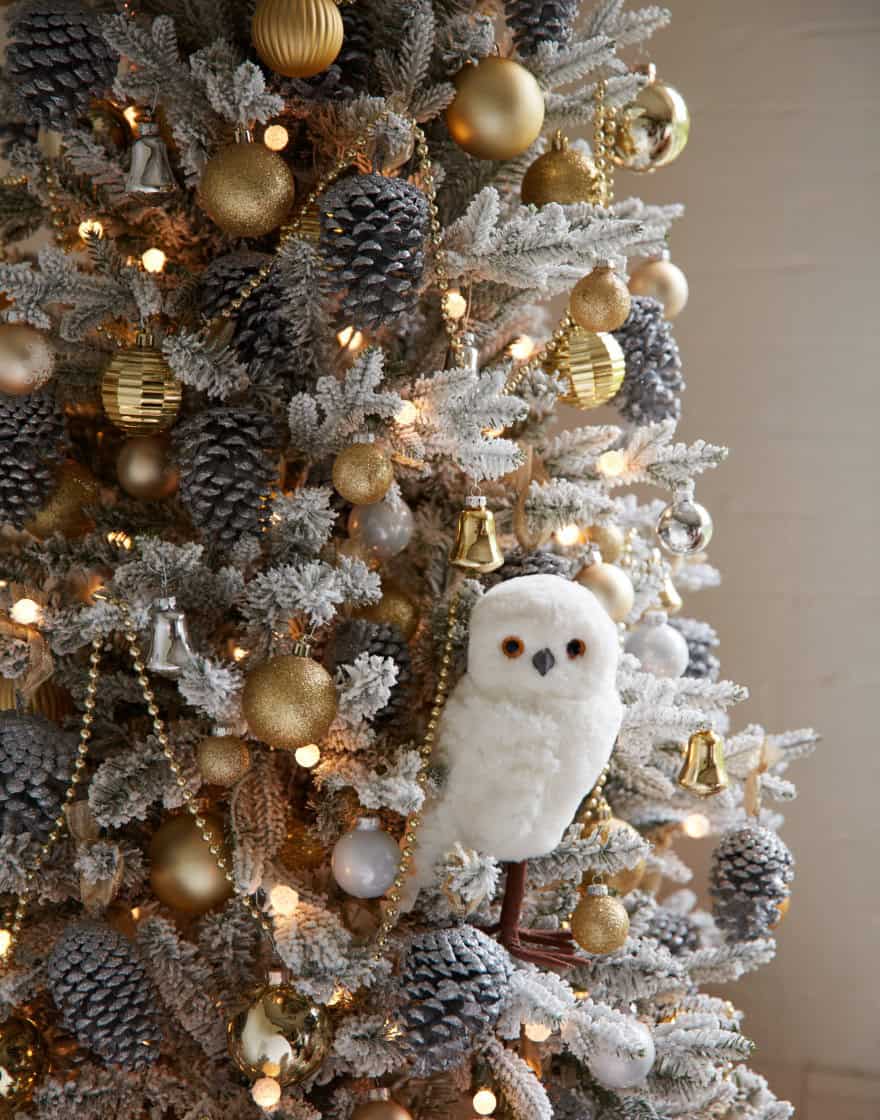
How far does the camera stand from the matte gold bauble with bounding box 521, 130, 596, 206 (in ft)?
3.34

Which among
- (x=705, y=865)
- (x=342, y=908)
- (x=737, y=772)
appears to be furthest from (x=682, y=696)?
(x=705, y=865)

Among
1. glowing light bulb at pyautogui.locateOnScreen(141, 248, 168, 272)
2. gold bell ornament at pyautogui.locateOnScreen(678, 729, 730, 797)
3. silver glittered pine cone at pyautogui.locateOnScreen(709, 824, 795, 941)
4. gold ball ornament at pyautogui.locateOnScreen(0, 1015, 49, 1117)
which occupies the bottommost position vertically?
gold ball ornament at pyautogui.locateOnScreen(0, 1015, 49, 1117)

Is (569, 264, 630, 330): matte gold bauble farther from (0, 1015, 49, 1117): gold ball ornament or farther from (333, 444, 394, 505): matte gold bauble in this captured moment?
(0, 1015, 49, 1117): gold ball ornament

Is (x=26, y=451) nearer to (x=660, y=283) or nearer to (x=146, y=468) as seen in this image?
(x=146, y=468)

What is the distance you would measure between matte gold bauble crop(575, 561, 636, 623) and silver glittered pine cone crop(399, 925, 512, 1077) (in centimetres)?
33

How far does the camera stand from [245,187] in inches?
34.4

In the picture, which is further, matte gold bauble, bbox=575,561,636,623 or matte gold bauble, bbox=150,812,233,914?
matte gold bauble, bbox=575,561,636,623

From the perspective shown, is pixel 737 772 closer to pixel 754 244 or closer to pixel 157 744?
pixel 157 744

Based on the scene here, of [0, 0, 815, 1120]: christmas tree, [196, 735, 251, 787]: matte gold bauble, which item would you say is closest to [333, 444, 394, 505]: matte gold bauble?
[0, 0, 815, 1120]: christmas tree

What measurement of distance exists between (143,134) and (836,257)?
103cm

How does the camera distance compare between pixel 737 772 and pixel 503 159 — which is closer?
pixel 503 159

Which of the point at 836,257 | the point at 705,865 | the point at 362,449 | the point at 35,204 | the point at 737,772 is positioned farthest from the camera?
the point at 705,865

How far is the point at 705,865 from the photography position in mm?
1683

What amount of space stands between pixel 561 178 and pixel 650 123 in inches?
5.6
